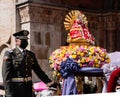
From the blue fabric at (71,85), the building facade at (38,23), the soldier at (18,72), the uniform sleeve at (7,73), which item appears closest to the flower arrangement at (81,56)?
the blue fabric at (71,85)

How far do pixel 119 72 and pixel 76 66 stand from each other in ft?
13.1

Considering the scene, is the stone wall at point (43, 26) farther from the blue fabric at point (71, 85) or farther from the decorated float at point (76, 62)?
the blue fabric at point (71, 85)

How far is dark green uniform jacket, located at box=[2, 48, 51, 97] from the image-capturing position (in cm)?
Answer: 643

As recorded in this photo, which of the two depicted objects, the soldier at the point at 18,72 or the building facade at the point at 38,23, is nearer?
the soldier at the point at 18,72

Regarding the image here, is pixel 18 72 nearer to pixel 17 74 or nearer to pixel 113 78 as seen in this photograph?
pixel 17 74

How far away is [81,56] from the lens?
25.9ft

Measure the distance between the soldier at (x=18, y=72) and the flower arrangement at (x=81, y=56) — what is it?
1396mm

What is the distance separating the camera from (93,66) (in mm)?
7926

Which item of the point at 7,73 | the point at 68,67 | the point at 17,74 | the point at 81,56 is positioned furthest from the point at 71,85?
the point at 7,73

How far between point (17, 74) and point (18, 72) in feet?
0.11

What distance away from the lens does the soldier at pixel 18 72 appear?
643cm

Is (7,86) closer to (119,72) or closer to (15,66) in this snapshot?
(15,66)

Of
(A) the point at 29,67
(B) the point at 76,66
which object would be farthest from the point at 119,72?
(B) the point at 76,66

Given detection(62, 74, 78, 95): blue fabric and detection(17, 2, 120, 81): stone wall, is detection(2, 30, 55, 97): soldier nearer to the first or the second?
detection(62, 74, 78, 95): blue fabric
